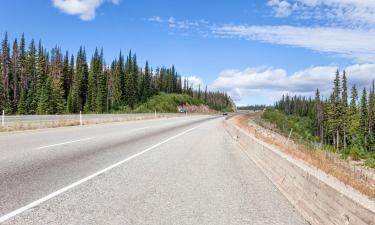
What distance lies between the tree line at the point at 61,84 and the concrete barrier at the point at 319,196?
82.2m

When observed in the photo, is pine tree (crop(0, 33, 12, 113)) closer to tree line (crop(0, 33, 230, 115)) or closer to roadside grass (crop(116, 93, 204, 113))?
tree line (crop(0, 33, 230, 115))

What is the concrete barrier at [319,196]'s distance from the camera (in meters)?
4.53

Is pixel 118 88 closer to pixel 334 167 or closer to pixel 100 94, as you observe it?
pixel 100 94

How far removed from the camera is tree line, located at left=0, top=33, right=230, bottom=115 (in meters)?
90.3

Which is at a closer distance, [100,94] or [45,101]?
[45,101]

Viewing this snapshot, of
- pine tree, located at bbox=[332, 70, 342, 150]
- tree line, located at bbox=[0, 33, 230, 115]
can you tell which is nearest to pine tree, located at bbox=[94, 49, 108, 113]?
tree line, located at bbox=[0, 33, 230, 115]

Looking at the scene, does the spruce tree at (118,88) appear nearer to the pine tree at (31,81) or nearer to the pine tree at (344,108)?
the pine tree at (31,81)

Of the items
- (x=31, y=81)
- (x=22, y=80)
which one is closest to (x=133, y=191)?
(x=31, y=81)

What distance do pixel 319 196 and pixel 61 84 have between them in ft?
335

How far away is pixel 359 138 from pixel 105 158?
8589 centimetres

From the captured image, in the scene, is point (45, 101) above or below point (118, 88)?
below

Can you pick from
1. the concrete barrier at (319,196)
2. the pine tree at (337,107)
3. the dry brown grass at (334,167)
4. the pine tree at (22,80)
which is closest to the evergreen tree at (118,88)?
the pine tree at (22,80)

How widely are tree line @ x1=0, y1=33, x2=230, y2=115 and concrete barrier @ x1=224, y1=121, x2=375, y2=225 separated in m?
82.2

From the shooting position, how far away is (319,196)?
5781 mm
